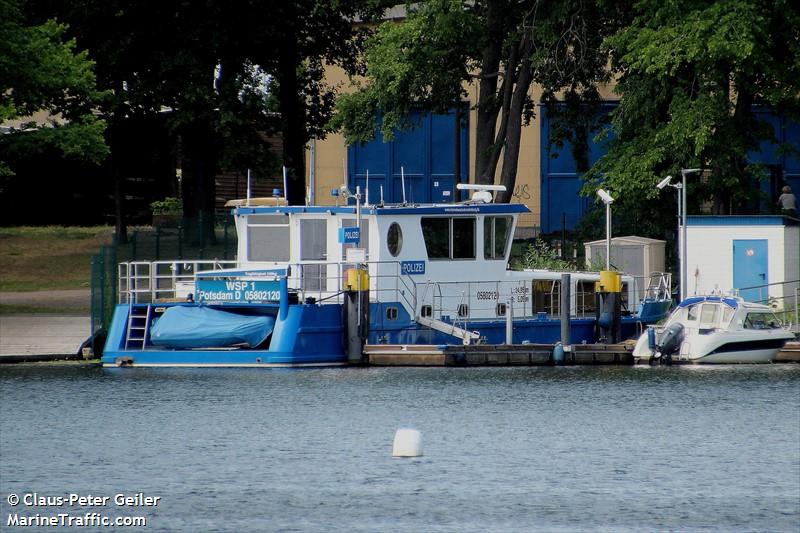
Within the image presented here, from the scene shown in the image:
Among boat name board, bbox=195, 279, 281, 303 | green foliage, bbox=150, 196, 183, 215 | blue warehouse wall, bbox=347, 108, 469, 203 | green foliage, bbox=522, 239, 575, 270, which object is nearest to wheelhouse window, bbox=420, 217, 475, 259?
boat name board, bbox=195, 279, 281, 303

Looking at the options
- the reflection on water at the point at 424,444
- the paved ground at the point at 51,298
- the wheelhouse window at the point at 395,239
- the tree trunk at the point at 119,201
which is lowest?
the reflection on water at the point at 424,444

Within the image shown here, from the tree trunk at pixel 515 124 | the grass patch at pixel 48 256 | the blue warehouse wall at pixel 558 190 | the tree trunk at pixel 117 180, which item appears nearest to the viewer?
the tree trunk at pixel 515 124

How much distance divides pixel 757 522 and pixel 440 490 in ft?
17.2

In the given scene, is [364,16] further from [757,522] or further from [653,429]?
[757,522]

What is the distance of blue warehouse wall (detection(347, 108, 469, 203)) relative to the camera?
68.4 m

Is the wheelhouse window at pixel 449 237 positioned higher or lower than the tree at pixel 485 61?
lower

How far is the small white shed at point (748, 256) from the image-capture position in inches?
1763

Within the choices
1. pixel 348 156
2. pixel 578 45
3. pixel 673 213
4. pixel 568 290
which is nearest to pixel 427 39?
pixel 578 45

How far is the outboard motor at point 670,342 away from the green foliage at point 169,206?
89.3ft

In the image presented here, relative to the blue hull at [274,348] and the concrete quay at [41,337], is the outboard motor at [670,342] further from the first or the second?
the concrete quay at [41,337]

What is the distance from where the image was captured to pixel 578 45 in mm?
51844

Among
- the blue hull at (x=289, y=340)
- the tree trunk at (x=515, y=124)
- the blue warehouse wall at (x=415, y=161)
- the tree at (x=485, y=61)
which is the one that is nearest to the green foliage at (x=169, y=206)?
the blue warehouse wall at (x=415, y=161)

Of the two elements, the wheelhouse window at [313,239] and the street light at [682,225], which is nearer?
the wheelhouse window at [313,239]

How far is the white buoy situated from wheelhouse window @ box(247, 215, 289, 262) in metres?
Result: 11.7
